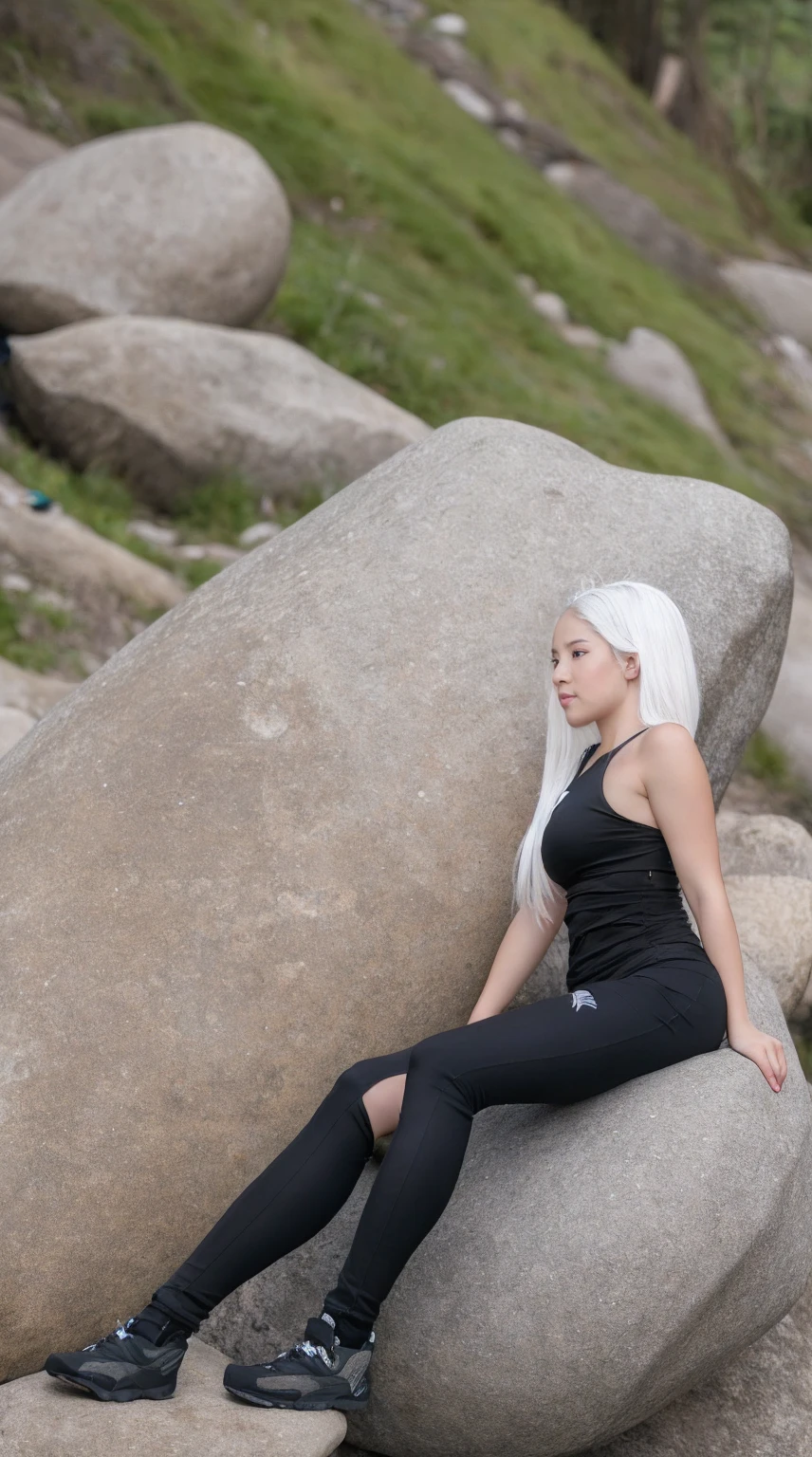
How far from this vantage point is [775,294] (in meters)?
18.3

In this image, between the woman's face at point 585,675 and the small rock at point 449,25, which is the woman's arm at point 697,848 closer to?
the woman's face at point 585,675

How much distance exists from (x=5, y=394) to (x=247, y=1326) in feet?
18.1

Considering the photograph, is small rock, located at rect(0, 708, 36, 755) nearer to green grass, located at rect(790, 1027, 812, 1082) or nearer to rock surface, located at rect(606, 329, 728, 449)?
green grass, located at rect(790, 1027, 812, 1082)

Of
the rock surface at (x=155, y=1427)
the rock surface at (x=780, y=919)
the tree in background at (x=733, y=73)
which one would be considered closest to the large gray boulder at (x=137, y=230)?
the rock surface at (x=780, y=919)

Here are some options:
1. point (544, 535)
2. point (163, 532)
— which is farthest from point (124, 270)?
point (544, 535)

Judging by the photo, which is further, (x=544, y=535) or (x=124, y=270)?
(x=124, y=270)

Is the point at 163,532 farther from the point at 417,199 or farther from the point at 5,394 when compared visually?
the point at 417,199

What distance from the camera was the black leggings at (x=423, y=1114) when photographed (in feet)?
8.86

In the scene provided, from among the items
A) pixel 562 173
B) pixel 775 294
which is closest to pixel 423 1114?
pixel 562 173

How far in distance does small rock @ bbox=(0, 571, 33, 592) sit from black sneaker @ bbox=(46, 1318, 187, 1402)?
401 cm

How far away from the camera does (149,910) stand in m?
3.10

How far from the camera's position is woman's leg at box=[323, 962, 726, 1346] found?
2699mm

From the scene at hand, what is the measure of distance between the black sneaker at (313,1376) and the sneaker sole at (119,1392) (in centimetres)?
13

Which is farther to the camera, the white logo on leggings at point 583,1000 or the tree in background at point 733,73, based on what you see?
the tree in background at point 733,73
